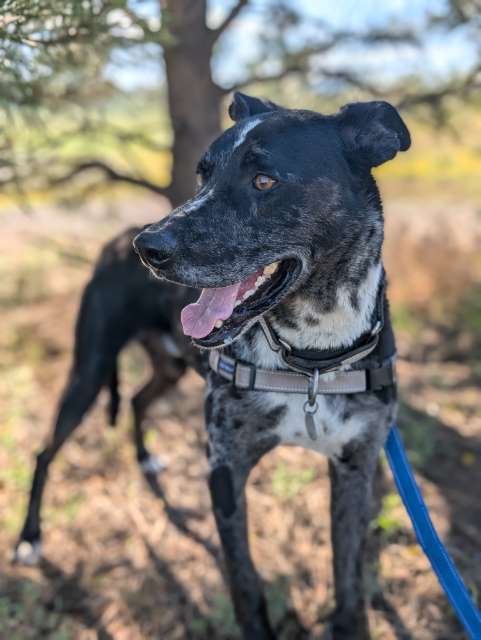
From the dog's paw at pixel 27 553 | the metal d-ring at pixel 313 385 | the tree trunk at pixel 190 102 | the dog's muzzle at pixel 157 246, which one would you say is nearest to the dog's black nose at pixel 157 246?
the dog's muzzle at pixel 157 246

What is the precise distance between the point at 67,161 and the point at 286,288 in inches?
131

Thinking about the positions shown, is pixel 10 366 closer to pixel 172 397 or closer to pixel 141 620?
pixel 172 397

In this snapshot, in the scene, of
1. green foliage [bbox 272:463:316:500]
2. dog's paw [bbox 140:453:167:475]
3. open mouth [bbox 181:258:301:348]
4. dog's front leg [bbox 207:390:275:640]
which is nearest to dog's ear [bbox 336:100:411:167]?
open mouth [bbox 181:258:301:348]

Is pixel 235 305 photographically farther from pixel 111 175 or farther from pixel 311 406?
pixel 111 175

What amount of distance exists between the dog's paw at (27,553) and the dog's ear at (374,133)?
282 cm

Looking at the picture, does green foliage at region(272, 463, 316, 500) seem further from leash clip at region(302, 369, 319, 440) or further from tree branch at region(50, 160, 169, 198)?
tree branch at region(50, 160, 169, 198)

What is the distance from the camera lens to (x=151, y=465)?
4504 mm

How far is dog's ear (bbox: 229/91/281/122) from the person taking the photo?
2.91m

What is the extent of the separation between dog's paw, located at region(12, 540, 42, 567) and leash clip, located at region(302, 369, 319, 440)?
6.49ft

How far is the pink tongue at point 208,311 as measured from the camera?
93.8 inches

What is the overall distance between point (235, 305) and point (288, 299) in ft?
0.83

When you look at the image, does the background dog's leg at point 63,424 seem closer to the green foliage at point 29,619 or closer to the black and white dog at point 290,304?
the green foliage at point 29,619

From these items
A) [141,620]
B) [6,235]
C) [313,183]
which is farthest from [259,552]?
[6,235]

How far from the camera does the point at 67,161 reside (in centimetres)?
513
